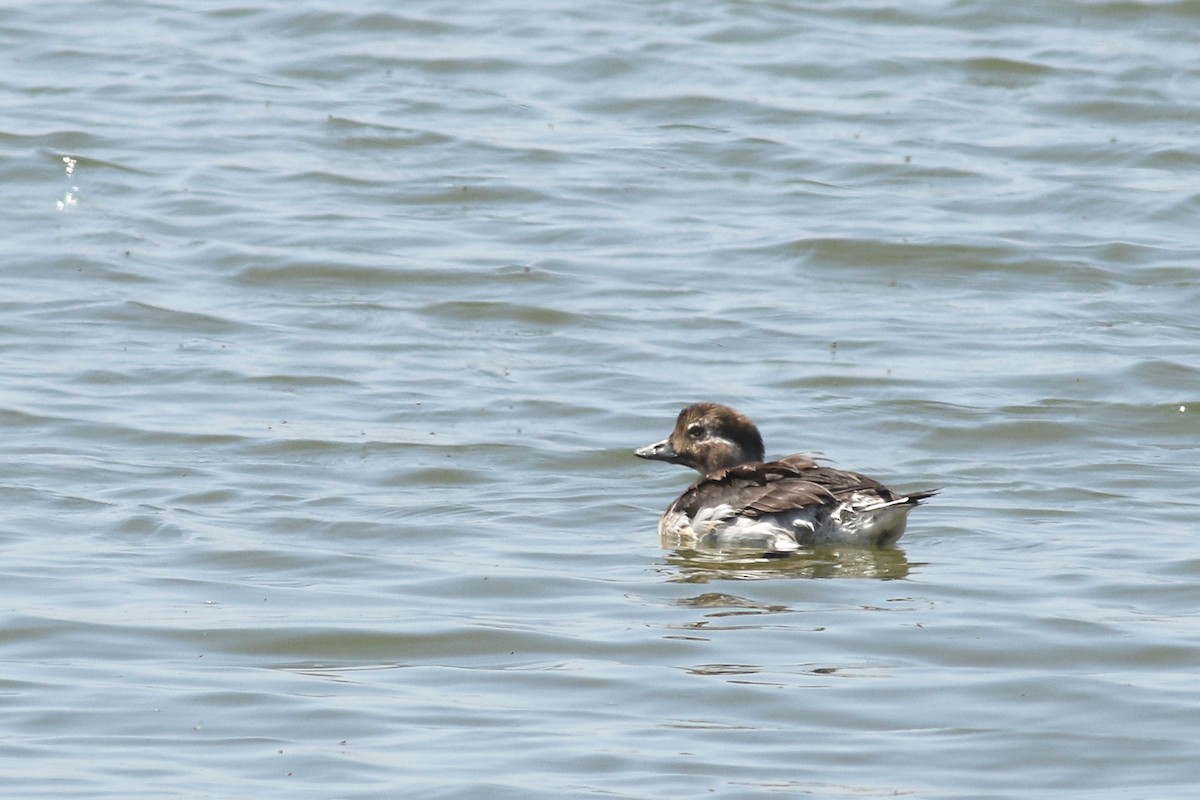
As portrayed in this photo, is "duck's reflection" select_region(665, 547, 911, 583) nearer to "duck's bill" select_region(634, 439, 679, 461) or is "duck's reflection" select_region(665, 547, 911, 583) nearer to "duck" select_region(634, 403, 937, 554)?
"duck" select_region(634, 403, 937, 554)

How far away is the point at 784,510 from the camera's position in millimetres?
9055

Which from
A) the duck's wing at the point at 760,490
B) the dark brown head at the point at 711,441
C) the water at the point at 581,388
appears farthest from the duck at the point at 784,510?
the dark brown head at the point at 711,441

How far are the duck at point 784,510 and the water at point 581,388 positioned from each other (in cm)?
20

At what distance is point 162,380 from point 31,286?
7.09 ft

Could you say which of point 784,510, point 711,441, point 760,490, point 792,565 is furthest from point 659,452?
point 792,565

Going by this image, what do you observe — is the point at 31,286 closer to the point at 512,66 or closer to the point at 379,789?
the point at 512,66

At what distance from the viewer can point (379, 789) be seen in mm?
5707

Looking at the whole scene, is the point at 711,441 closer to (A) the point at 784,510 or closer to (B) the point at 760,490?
(B) the point at 760,490

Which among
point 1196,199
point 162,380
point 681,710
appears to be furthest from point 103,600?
point 1196,199

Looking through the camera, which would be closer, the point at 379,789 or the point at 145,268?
the point at 379,789

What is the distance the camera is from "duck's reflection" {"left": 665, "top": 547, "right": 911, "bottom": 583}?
8508 mm

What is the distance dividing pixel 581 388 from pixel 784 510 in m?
2.95

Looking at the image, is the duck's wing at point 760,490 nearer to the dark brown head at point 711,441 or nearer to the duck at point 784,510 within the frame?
the duck at point 784,510

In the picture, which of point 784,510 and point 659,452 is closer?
point 784,510
